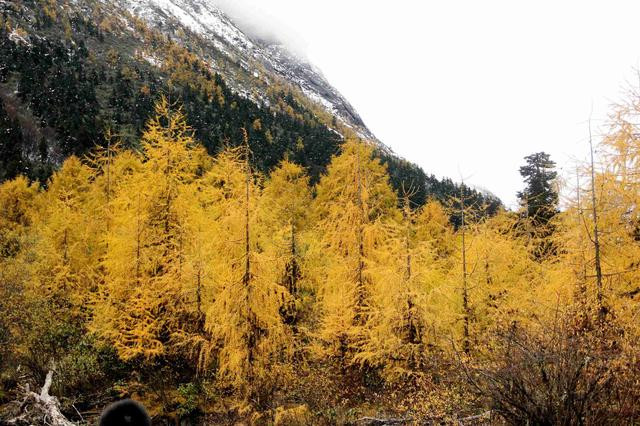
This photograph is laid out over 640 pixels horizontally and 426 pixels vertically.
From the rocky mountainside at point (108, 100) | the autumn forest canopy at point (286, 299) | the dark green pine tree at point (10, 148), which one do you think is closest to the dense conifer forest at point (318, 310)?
the autumn forest canopy at point (286, 299)

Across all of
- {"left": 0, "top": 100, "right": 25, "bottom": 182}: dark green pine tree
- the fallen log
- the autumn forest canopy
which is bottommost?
{"left": 0, "top": 100, "right": 25, "bottom": 182}: dark green pine tree

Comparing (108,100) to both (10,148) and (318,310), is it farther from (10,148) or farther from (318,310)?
(318,310)

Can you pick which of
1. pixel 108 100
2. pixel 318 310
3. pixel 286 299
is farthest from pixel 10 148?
pixel 286 299

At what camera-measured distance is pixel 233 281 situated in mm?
11664

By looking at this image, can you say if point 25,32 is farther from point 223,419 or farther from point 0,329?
point 223,419

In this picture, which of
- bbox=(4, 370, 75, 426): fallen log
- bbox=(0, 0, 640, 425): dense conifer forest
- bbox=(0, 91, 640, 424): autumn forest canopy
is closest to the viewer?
bbox=(0, 0, 640, 425): dense conifer forest

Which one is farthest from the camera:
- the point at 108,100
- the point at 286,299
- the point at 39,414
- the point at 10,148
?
the point at 108,100

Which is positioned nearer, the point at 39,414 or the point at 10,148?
the point at 39,414

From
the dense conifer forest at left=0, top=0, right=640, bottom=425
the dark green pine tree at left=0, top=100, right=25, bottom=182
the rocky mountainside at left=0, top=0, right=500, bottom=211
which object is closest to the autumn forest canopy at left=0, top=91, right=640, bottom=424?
the dense conifer forest at left=0, top=0, right=640, bottom=425

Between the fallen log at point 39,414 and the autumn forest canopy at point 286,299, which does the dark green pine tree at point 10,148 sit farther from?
the fallen log at point 39,414

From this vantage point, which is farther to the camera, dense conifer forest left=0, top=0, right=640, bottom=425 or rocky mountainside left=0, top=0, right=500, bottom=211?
rocky mountainside left=0, top=0, right=500, bottom=211

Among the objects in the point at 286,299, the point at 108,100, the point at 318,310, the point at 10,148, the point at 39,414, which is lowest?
the point at 10,148

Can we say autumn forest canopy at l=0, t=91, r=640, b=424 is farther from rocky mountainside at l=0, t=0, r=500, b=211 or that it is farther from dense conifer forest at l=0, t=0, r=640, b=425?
rocky mountainside at l=0, t=0, r=500, b=211

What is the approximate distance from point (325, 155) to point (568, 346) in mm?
65090
